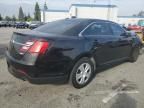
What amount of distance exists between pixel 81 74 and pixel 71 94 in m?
0.54

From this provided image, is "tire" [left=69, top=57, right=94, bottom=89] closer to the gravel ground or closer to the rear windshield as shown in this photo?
the gravel ground

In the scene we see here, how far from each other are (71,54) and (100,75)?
1677 mm

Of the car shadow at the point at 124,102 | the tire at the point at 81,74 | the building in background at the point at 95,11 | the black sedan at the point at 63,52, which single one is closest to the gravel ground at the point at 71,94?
the car shadow at the point at 124,102

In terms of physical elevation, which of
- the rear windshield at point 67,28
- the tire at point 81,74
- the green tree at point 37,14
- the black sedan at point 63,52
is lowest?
the green tree at point 37,14

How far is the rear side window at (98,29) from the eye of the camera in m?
4.33

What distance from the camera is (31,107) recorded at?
3.30 m

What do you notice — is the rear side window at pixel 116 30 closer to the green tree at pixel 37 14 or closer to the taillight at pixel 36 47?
the taillight at pixel 36 47

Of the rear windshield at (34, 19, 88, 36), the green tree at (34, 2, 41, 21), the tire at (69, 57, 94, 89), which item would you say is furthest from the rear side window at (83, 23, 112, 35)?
the green tree at (34, 2, 41, 21)

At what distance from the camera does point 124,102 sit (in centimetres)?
358

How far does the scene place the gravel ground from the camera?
3445 millimetres

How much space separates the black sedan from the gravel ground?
307 millimetres

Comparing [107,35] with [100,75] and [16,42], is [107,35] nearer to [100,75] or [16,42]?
[100,75]

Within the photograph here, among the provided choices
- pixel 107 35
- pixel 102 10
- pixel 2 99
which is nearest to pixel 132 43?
pixel 107 35

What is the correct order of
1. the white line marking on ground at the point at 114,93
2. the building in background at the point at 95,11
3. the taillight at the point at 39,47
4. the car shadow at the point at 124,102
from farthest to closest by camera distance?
the building in background at the point at 95,11 < the white line marking on ground at the point at 114,93 < the car shadow at the point at 124,102 < the taillight at the point at 39,47
